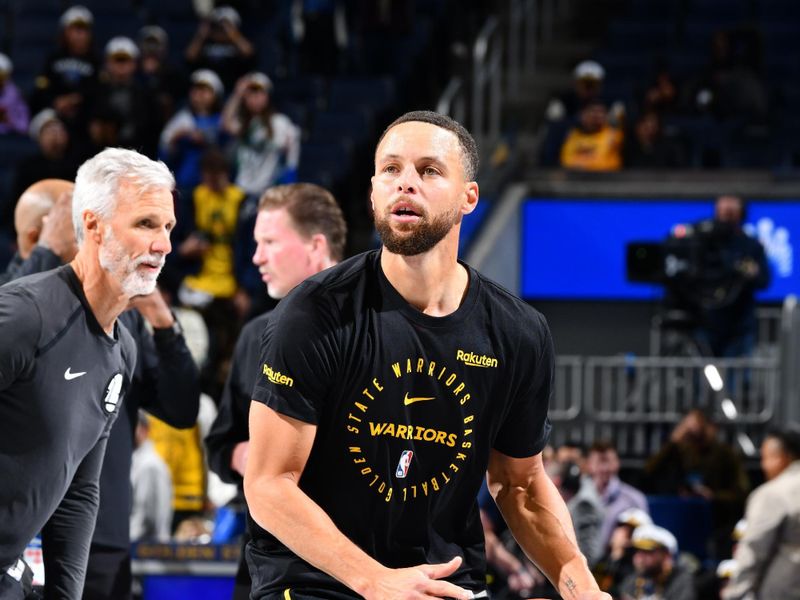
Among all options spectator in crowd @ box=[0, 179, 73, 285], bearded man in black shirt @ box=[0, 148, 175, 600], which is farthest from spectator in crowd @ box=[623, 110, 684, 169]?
bearded man in black shirt @ box=[0, 148, 175, 600]

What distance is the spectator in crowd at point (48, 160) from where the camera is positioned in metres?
12.6

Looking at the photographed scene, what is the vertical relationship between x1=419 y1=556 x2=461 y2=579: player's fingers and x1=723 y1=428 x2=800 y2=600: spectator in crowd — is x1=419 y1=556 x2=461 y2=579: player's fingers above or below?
above

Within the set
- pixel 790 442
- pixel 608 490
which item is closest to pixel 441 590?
pixel 790 442

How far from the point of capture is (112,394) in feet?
14.5

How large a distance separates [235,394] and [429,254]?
1.54 m

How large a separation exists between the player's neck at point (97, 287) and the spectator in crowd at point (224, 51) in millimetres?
10550

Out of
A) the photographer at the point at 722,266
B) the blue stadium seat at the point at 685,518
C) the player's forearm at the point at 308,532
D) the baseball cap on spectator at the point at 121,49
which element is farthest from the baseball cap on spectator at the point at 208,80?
the player's forearm at the point at 308,532

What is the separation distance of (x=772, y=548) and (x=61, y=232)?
5.52m

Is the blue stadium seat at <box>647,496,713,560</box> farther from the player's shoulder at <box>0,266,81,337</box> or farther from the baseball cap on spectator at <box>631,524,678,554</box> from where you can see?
the player's shoulder at <box>0,266,81,337</box>

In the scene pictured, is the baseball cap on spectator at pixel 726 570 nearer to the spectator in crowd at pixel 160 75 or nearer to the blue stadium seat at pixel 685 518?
the blue stadium seat at pixel 685 518

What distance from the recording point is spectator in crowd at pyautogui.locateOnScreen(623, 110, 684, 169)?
1459cm

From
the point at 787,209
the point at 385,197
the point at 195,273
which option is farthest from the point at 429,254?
the point at 787,209

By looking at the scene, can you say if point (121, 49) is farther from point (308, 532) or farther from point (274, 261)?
point (308, 532)

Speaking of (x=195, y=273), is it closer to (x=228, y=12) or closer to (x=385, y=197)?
(x=228, y=12)
